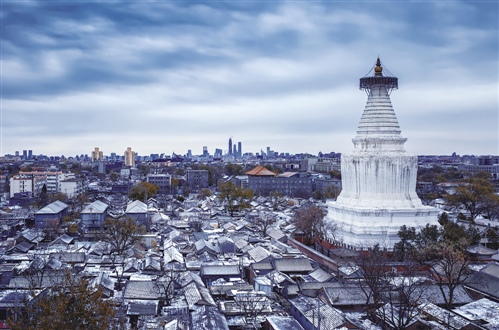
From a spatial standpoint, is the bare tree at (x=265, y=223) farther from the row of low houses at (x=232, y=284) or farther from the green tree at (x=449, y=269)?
the green tree at (x=449, y=269)

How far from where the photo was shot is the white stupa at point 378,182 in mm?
27109

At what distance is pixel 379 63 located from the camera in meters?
29.4

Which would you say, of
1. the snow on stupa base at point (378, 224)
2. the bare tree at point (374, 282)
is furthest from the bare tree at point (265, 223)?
the bare tree at point (374, 282)

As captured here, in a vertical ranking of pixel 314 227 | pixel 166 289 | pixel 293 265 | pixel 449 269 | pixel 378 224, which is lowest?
pixel 293 265

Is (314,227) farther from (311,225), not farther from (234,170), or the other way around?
(234,170)

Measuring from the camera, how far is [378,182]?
91.6 feet

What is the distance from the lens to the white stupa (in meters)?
Answer: 27.1

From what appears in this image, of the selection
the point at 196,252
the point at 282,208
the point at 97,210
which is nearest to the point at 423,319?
the point at 196,252

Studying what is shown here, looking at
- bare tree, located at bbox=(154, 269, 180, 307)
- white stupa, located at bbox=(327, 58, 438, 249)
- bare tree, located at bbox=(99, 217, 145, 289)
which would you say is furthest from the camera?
bare tree, located at bbox=(99, 217, 145, 289)

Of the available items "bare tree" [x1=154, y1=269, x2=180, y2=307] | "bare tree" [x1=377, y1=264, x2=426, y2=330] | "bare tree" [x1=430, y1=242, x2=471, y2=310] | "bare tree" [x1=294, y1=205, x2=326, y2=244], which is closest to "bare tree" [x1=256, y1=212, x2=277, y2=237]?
"bare tree" [x1=294, y1=205, x2=326, y2=244]

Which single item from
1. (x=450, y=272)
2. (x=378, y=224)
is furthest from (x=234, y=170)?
(x=450, y=272)

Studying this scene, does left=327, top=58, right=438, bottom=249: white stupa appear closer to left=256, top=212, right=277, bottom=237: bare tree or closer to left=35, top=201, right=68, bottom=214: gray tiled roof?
left=256, top=212, right=277, bottom=237: bare tree

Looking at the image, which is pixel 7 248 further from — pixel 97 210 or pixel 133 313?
pixel 133 313

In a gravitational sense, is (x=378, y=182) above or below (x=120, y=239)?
above
